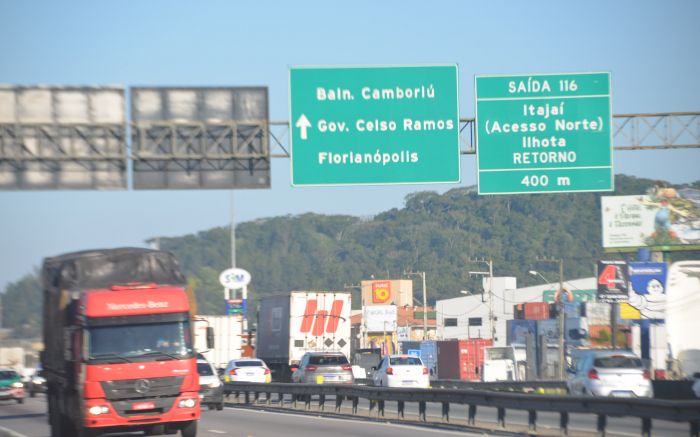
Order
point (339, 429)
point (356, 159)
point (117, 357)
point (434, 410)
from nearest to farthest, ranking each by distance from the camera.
→ point (117, 357) < point (339, 429) < point (356, 159) < point (434, 410)

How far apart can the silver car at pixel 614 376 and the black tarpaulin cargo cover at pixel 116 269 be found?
1165 cm

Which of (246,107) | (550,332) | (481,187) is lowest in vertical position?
(550,332)

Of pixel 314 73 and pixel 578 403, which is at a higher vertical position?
Result: pixel 314 73

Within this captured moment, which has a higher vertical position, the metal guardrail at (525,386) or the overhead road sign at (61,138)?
the overhead road sign at (61,138)

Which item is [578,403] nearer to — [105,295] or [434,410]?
[105,295]

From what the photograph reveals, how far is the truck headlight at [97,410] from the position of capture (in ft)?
61.6

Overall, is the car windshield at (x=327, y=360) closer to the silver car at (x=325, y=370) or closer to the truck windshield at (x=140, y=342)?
the silver car at (x=325, y=370)

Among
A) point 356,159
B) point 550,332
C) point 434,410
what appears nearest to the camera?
point 356,159

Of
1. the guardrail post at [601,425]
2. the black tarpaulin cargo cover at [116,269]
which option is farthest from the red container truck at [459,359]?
the guardrail post at [601,425]

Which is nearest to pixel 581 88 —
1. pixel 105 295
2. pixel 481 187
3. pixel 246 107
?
pixel 481 187

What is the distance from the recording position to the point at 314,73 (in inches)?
1085

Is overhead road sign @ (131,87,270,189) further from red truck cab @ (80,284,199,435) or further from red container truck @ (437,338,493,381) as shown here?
red container truck @ (437,338,493,381)

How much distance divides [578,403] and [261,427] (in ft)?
26.7

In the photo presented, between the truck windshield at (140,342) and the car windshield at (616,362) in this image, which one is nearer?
the truck windshield at (140,342)
